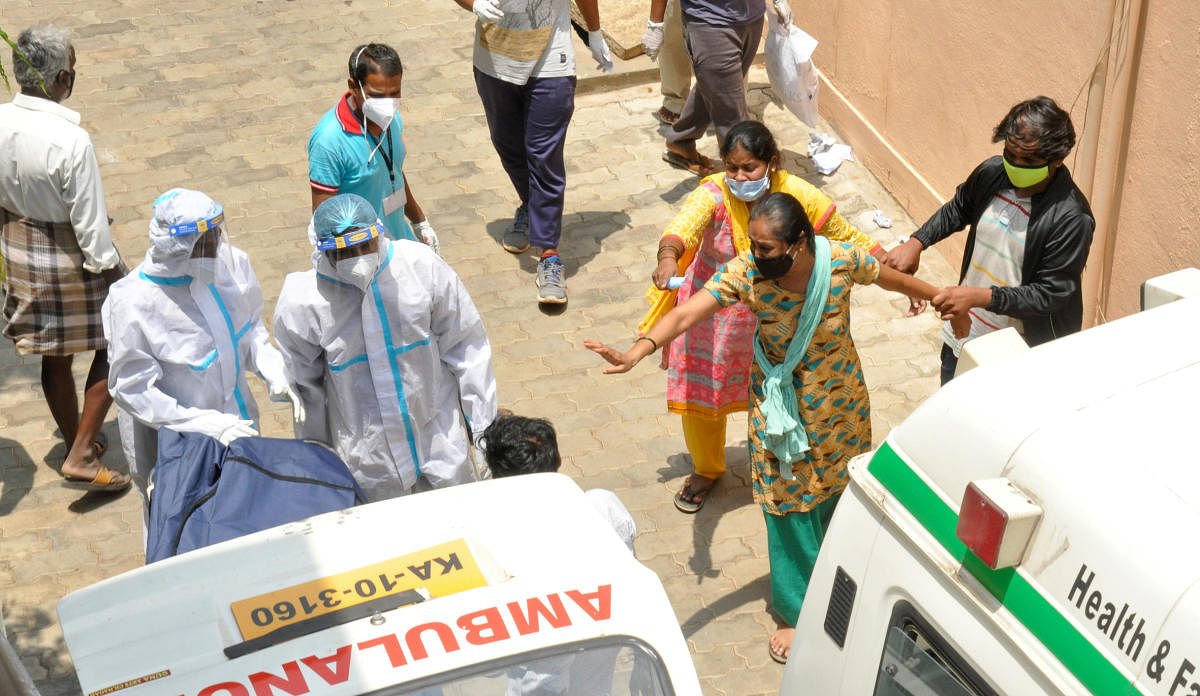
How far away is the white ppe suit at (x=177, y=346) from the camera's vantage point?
4180 millimetres

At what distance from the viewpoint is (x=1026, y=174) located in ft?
13.6

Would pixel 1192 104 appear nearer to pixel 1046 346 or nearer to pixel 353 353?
pixel 1046 346


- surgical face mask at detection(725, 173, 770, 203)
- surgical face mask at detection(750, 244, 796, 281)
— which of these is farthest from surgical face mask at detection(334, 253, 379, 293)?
surgical face mask at detection(725, 173, 770, 203)

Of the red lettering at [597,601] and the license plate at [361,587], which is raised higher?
the red lettering at [597,601]

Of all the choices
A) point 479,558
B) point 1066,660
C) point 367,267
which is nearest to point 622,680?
point 479,558

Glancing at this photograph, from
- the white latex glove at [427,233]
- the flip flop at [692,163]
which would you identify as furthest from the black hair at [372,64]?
the flip flop at [692,163]

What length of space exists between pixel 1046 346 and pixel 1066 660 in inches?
27.3

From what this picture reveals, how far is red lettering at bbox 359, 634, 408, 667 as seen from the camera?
2480 millimetres

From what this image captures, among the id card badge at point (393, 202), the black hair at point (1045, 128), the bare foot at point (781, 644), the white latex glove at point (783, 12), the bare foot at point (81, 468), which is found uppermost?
the black hair at point (1045, 128)

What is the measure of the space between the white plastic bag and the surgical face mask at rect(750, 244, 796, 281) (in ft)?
12.3

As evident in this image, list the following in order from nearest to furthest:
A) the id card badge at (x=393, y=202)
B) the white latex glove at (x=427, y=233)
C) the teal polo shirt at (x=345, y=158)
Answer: the teal polo shirt at (x=345, y=158)
the id card badge at (x=393, y=202)
the white latex glove at (x=427, y=233)

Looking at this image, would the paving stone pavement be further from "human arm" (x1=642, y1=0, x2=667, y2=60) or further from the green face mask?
the green face mask

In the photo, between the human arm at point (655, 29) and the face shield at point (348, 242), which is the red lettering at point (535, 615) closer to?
the face shield at point (348, 242)

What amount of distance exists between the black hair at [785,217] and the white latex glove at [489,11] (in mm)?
2867
